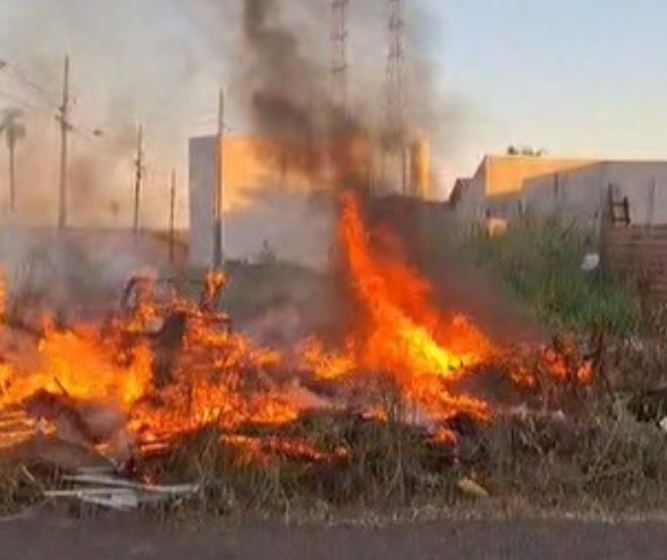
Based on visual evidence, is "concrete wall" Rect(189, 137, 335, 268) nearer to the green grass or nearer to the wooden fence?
the green grass

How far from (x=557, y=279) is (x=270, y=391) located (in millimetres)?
8969

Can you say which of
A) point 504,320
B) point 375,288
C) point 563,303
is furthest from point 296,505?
point 563,303

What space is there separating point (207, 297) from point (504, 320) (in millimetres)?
3235

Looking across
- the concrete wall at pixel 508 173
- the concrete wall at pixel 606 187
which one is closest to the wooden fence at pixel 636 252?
the concrete wall at pixel 606 187

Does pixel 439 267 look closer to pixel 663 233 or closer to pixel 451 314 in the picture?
pixel 451 314

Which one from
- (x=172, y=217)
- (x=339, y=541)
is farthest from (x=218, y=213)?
(x=339, y=541)

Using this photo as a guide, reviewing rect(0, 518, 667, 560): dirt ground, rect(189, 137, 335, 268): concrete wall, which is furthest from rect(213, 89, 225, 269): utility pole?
rect(0, 518, 667, 560): dirt ground

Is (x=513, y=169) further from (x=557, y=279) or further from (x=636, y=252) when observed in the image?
(x=557, y=279)

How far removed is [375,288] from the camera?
12492 mm

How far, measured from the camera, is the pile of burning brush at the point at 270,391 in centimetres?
945

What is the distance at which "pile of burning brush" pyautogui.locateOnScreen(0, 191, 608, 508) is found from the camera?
9.45 meters

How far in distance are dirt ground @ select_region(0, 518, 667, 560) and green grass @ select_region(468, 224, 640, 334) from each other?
5.35m

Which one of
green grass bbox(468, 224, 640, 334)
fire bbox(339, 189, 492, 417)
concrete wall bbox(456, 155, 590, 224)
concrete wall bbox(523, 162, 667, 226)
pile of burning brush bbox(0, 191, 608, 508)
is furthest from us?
concrete wall bbox(456, 155, 590, 224)

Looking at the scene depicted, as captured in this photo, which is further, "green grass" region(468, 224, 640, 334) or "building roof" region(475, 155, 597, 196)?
"building roof" region(475, 155, 597, 196)
